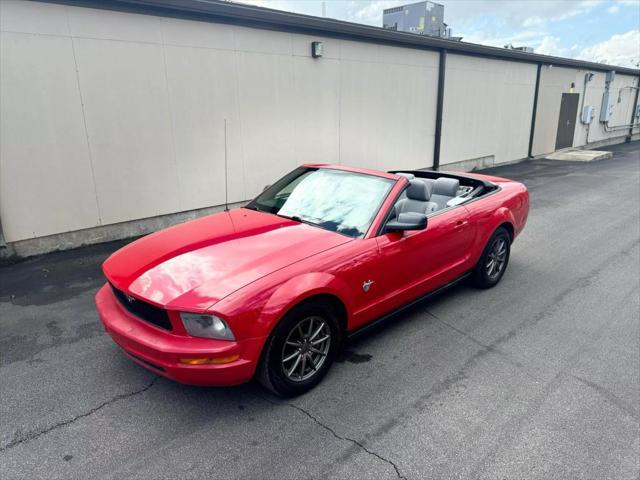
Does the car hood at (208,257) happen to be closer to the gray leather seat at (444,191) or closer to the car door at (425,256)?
the car door at (425,256)

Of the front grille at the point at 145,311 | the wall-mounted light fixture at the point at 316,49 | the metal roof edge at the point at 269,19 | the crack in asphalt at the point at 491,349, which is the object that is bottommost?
the crack in asphalt at the point at 491,349

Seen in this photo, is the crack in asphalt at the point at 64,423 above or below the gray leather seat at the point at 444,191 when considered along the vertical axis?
below

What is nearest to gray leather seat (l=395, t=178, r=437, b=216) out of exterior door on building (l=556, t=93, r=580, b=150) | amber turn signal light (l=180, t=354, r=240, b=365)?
amber turn signal light (l=180, t=354, r=240, b=365)

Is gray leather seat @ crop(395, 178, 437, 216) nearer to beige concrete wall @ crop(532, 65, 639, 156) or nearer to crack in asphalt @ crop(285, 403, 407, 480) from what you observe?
crack in asphalt @ crop(285, 403, 407, 480)

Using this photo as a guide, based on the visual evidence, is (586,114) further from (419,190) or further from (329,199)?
(329,199)

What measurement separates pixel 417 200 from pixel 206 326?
249 cm

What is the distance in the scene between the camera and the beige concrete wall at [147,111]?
5.64 meters

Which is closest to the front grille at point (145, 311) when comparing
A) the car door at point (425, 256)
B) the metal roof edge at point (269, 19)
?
the car door at point (425, 256)

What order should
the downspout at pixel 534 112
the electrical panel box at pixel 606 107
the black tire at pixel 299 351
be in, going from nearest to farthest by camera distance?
the black tire at pixel 299 351
the downspout at pixel 534 112
the electrical panel box at pixel 606 107

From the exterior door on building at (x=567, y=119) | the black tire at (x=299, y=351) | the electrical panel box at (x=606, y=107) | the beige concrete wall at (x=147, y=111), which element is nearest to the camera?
the black tire at (x=299, y=351)

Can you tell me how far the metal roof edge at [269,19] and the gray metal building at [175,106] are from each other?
0.02 m

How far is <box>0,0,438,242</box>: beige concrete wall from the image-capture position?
5645mm

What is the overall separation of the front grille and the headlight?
148 millimetres

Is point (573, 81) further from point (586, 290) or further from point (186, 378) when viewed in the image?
point (186, 378)
